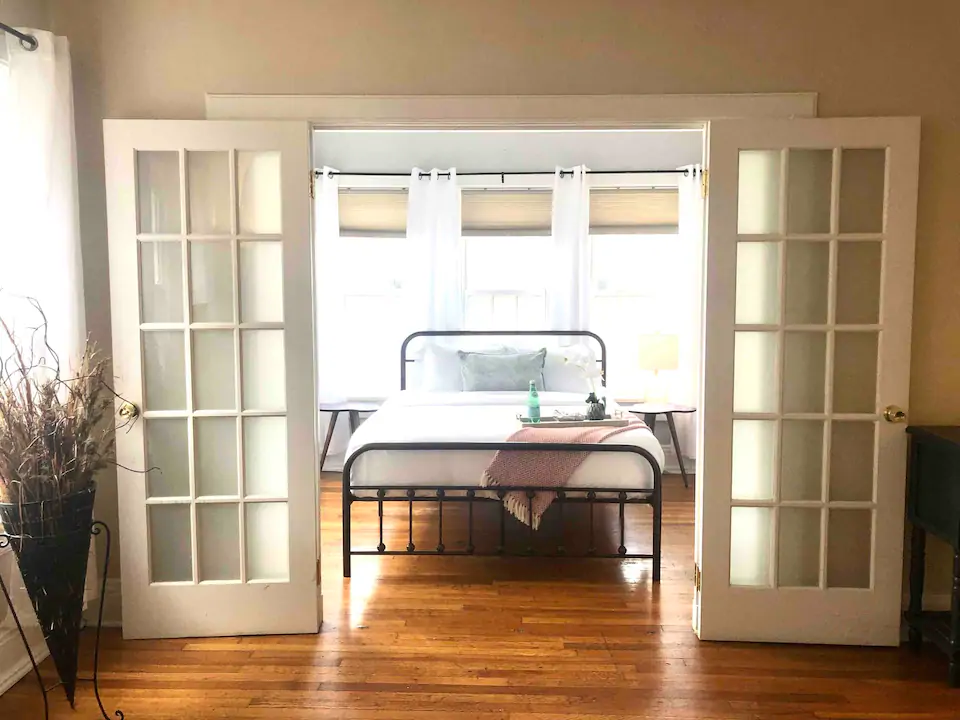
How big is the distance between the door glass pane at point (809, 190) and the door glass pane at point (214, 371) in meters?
2.20

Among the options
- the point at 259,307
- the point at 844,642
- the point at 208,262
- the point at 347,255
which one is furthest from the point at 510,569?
the point at 347,255

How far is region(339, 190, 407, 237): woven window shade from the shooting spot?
232 inches

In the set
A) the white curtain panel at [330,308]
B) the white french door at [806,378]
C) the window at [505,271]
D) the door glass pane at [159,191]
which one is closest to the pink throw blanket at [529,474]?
the white french door at [806,378]

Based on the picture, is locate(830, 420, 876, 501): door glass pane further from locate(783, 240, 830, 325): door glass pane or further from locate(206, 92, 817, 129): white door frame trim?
locate(206, 92, 817, 129): white door frame trim

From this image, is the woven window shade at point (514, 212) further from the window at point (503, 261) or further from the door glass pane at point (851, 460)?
the door glass pane at point (851, 460)

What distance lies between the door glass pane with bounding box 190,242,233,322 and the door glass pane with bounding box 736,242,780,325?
6.42 feet

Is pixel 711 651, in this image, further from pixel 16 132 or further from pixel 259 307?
pixel 16 132

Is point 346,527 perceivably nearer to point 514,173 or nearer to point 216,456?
point 216,456

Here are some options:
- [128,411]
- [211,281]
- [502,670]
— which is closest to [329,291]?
[211,281]

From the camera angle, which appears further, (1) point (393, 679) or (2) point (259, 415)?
(2) point (259, 415)

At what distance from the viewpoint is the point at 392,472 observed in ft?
11.7

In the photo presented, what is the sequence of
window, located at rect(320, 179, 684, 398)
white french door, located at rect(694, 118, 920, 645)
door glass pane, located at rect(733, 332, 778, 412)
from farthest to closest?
window, located at rect(320, 179, 684, 398)
door glass pane, located at rect(733, 332, 778, 412)
white french door, located at rect(694, 118, 920, 645)

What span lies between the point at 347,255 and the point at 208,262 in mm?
3309

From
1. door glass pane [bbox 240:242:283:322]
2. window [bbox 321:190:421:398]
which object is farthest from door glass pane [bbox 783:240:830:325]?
window [bbox 321:190:421:398]
